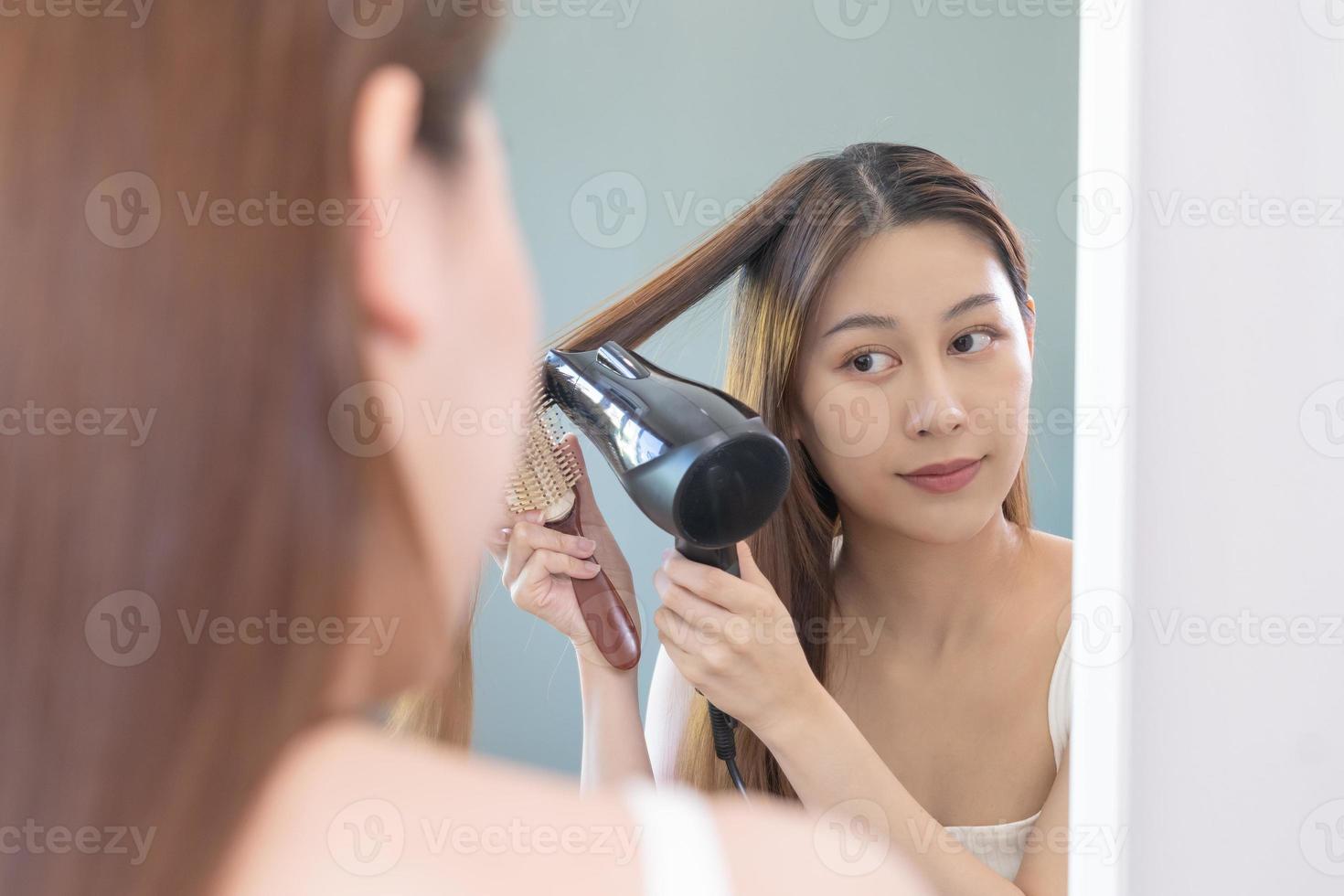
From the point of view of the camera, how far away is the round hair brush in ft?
1.72

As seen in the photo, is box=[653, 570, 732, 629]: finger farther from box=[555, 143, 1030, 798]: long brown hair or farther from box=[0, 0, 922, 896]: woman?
box=[0, 0, 922, 896]: woman

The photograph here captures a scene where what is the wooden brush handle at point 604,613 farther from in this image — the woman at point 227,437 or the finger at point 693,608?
the woman at point 227,437

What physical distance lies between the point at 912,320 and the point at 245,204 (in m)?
0.39

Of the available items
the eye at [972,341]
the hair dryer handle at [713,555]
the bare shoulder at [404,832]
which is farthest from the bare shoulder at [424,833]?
the eye at [972,341]

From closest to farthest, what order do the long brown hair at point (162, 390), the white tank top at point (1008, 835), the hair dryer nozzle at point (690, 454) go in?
1. the long brown hair at point (162, 390)
2. the hair dryer nozzle at point (690, 454)
3. the white tank top at point (1008, 835)

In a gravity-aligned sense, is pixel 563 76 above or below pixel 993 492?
above

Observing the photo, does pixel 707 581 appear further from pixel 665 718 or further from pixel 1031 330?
pixel 1031 330

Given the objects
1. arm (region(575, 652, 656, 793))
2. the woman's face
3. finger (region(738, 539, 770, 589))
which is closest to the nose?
the woman's face

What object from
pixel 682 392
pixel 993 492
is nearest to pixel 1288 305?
pixel 682 392

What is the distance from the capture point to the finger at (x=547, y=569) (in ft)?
1.74

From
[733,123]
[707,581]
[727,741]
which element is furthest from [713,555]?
[733,123]

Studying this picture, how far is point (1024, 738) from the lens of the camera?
0.52 meters

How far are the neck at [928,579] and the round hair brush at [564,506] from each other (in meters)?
0.15

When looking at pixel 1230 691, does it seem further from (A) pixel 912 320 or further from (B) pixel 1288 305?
(A) pixel 912 320
